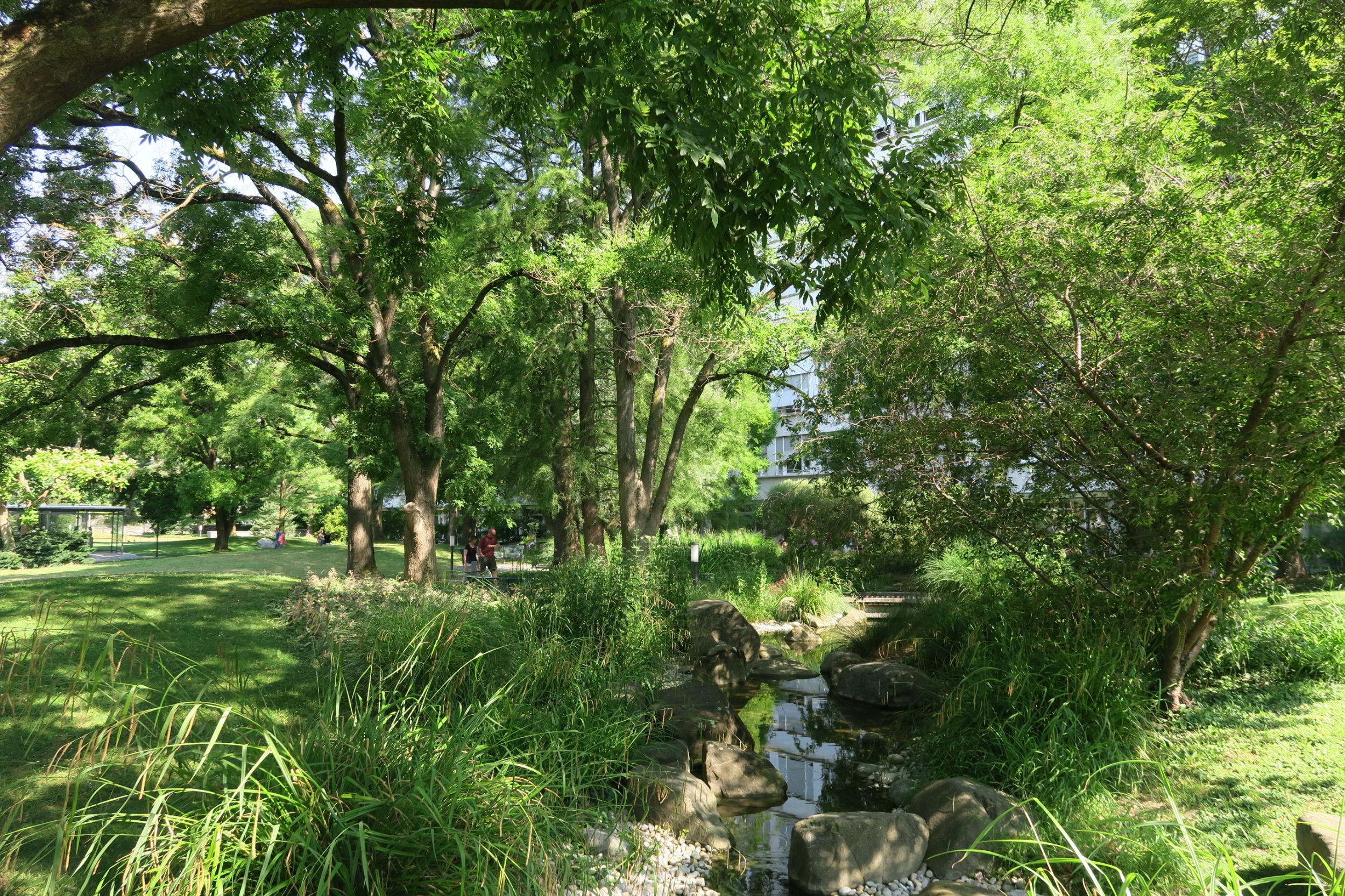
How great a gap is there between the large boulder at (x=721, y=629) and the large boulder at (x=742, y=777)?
4.40 meters

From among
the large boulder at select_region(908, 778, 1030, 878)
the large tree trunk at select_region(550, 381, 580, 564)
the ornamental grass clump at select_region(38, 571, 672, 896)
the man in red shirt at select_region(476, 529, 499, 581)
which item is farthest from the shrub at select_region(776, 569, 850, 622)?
the ornamental grass clump at select_region(38, 571, 672, 896)

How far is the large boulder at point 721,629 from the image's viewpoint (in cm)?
1254

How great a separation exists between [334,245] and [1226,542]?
1285 centimetres

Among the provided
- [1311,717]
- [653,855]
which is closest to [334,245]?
[653,855]

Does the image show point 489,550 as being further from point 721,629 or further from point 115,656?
point 115,656

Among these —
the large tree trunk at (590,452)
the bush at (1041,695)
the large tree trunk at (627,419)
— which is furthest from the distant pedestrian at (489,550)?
the bush at (1041,695)

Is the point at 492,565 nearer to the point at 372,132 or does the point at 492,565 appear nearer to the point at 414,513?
the point at 414,513

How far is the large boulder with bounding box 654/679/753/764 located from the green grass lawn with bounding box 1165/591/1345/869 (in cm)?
412

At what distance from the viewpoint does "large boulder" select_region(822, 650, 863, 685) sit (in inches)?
473

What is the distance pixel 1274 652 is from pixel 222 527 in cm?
3556

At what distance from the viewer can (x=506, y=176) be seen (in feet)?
57.5

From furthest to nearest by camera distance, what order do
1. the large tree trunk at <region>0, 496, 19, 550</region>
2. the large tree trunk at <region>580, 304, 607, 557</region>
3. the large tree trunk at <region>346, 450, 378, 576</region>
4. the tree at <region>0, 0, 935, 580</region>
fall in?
the large tree trunk at <region>0, 496, 19, 550</region> → the large tree trunk at <region>580, 304, 607, 557</region> → the large tree trunk at <region>346, 450, 378, 576</region> → the tree at <region>0, 0, 935, 580</region>

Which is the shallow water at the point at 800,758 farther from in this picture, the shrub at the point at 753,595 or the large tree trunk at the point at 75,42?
the large tree trunk at the point at 75,42

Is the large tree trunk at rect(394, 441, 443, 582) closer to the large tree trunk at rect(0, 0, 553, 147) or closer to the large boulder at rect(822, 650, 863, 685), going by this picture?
the large boulder at rect(822, 650, 863, 685)
